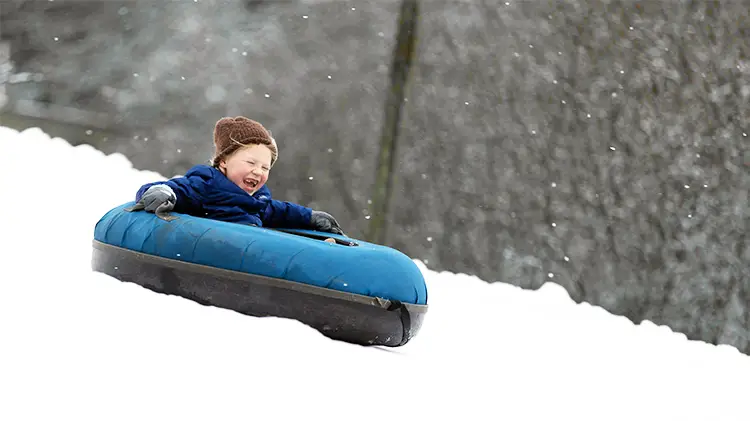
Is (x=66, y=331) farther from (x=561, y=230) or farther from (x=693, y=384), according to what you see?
(x=561, y=230)

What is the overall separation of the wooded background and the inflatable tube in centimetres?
401

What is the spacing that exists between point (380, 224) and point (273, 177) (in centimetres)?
111

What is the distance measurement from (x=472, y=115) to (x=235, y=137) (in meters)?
3.79

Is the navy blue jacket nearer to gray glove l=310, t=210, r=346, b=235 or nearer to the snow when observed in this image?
gray glove l=310, t=210, r=346, b=235

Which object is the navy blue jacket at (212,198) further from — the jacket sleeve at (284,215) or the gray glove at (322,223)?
the gray glove at (322,223)

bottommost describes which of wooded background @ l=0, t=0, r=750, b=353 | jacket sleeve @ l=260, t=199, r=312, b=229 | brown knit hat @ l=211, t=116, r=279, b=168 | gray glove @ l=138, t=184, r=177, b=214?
wooded background @ l=0, t=0, r=750, b=353

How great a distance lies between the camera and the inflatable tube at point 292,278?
3.10 metres

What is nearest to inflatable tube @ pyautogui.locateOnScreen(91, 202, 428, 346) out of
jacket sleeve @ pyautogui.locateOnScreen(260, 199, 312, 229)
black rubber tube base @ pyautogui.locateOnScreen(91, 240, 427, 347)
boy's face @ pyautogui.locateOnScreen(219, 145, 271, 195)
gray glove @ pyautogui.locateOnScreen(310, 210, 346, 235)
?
black rubber tube base @ pyautogui.locateOnScreen(91, 240, 427, 347)

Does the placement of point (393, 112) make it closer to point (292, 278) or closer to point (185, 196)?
point (185, 196)

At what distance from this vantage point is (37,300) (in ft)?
9.07

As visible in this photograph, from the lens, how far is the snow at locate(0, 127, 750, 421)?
7.08 ft

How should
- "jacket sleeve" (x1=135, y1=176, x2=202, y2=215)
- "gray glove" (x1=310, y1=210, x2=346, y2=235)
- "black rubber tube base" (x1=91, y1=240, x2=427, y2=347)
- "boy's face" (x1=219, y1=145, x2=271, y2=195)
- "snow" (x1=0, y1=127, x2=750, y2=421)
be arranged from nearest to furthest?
1. "snow" (x1=0, y1=127, x2=750, y2=421)
2. "black rubber tube base" (x1=91, y1=240, x2=427, y2=347)
3. "jacket sleeve" (x1=135, y1=176, x2=202, y2=215)
4. "boy's face" (x1=219, y1=145, x2=271, y2=195)
5. "gray glove" (x1=310, y1=210, x2=346, y2=235)

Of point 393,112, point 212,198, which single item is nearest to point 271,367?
point 212,198

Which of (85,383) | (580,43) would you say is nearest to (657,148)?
Answer: (580,43)
